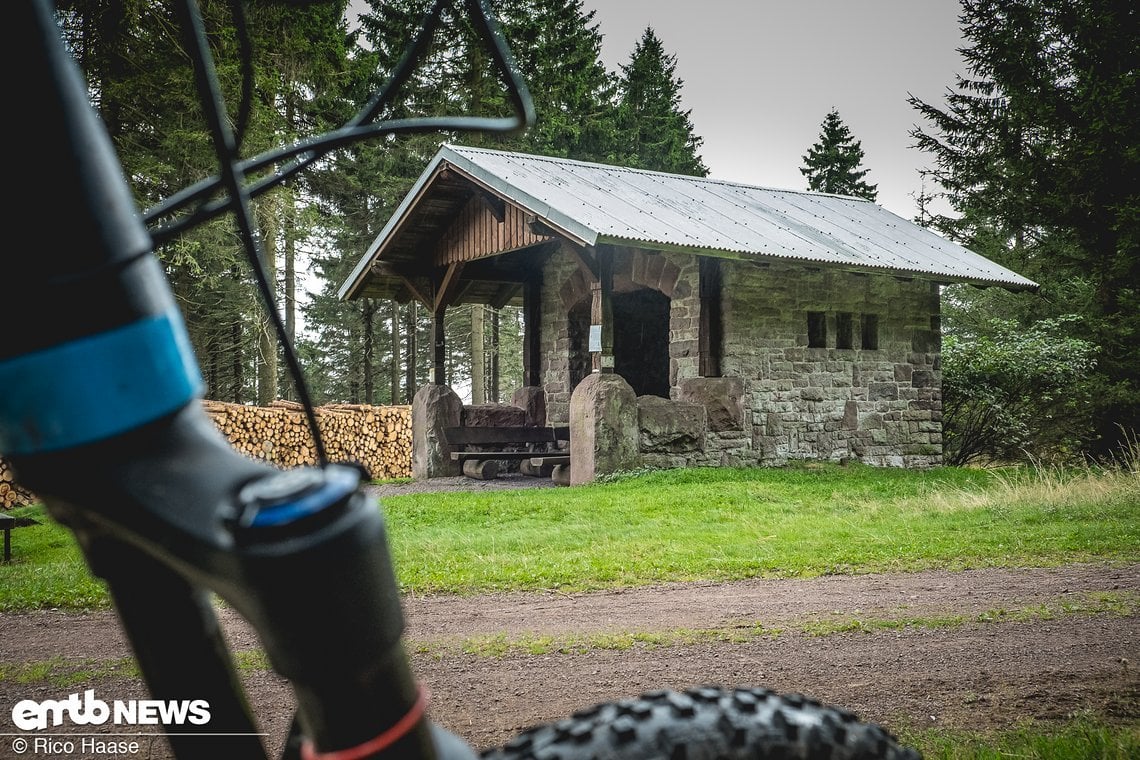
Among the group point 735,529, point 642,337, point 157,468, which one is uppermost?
point 642,337

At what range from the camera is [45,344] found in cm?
56

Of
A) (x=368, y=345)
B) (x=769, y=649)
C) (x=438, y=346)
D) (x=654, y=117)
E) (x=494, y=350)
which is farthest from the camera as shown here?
(x=654, y=117)

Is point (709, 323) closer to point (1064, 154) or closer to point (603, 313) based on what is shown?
point (603, 313)

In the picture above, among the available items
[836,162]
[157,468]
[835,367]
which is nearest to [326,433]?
[835,367]

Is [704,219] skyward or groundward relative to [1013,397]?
skyward

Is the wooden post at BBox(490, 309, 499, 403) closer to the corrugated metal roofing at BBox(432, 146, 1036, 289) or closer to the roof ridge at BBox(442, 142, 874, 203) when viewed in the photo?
the roof ridge at BBox(442, 142, 874, 203)

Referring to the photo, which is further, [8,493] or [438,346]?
[438,346]

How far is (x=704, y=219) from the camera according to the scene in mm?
13367

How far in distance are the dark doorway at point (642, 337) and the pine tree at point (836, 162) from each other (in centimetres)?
2108

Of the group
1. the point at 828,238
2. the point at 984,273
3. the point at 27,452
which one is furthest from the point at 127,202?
the point at 984,273

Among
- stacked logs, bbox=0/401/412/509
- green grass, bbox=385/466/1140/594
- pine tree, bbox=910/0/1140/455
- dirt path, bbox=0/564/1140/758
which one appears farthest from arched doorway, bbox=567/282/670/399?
dirt path, bbox=0/564/1140/758

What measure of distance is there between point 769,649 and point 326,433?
15140 millimetres

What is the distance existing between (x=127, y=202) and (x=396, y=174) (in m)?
24.0

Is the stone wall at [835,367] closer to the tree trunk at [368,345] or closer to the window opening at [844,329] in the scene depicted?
the window opening at [844,329]
